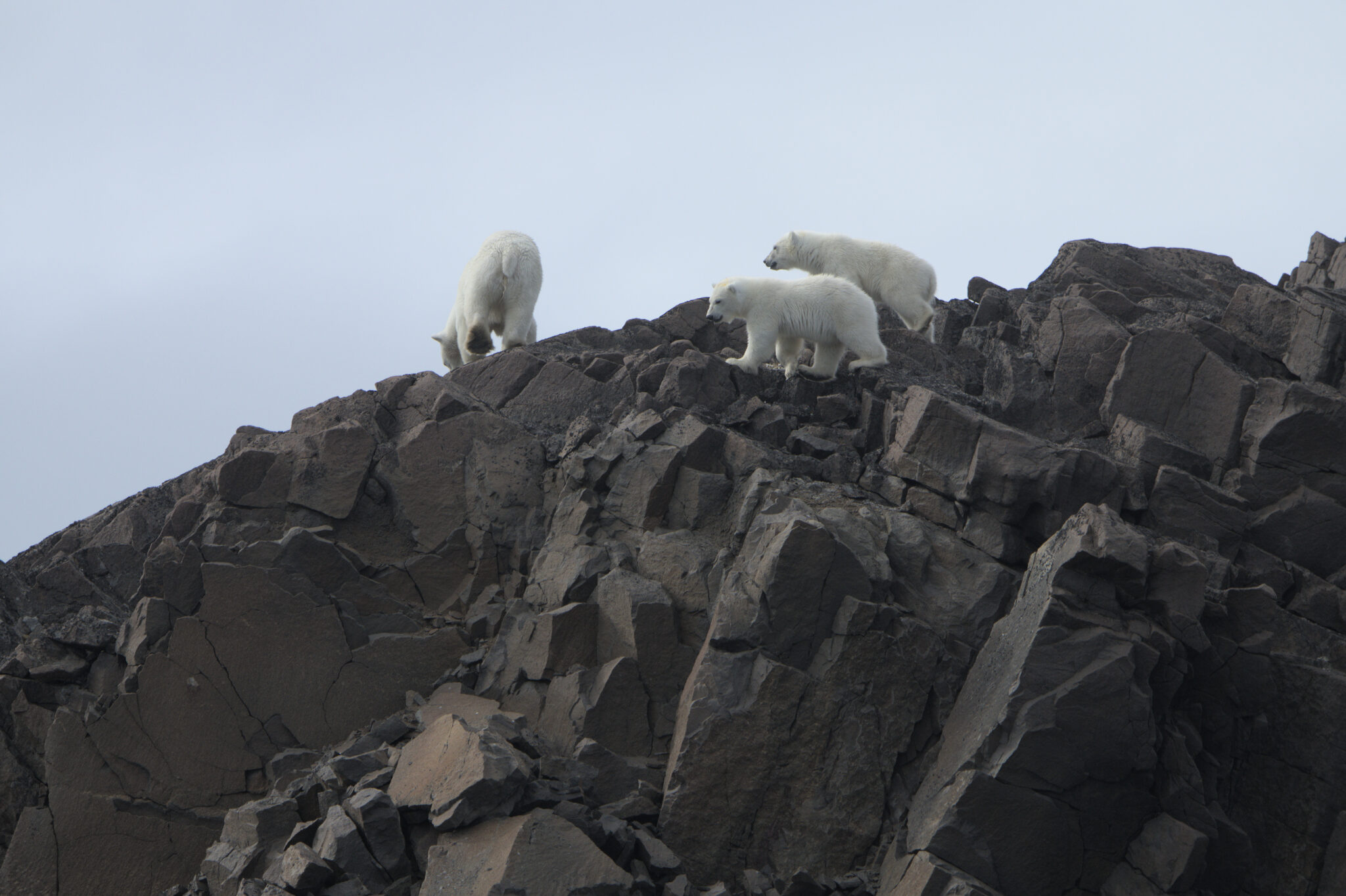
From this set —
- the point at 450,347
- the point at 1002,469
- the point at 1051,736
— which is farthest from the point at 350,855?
the point at 450,347

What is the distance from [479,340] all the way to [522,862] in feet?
32.1

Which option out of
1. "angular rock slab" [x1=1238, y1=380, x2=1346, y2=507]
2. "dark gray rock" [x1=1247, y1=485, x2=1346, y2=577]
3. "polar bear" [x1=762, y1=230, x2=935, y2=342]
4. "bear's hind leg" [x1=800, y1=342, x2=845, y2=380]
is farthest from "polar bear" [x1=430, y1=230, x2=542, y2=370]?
"dark gray rock" [x1=1247, y1=485, x2=1346, y2=577]

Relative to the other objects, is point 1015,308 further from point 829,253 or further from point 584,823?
point 584,823

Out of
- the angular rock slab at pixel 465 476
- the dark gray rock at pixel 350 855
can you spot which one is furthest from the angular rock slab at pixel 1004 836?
the angular rock slab at pixel 465 476

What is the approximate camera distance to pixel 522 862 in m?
7.47

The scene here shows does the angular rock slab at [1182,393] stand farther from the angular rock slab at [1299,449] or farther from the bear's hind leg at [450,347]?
the bear's hind leg at [450,347]

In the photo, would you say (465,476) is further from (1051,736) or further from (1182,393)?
(1182,393)

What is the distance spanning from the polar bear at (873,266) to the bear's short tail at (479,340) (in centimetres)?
533

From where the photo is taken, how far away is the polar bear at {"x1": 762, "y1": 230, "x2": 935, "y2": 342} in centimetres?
1644

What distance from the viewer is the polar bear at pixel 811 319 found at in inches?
510

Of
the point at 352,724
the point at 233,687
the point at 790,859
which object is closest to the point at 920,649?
the point at 790,859

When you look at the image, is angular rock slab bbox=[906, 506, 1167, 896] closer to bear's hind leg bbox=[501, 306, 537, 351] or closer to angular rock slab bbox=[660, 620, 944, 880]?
angular rock slab bbox=[660, 620, 944, 880]

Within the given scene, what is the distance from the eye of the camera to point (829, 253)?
17.3m

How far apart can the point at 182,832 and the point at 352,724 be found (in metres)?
1.71
